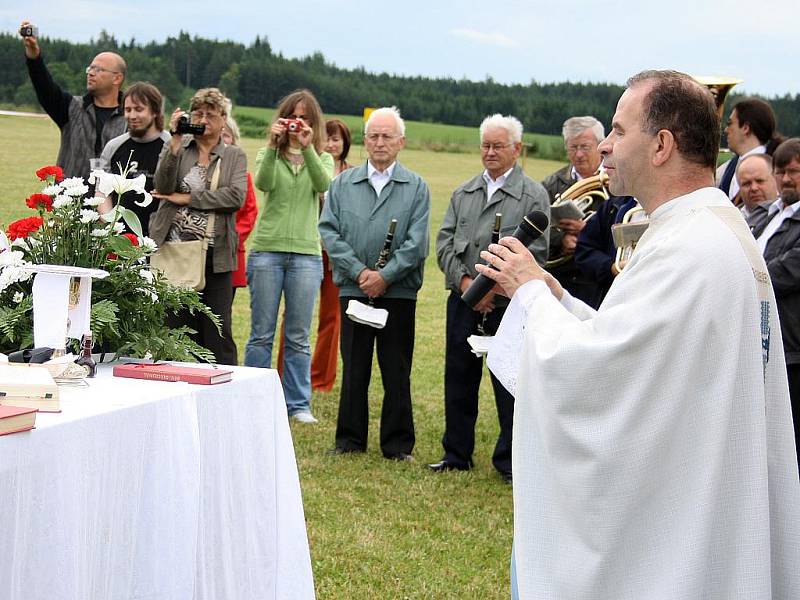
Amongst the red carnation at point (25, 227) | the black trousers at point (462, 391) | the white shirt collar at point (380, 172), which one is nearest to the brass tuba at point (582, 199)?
the black trousers at point (462, 391)

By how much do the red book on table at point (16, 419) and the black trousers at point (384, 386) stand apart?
466 centimetres

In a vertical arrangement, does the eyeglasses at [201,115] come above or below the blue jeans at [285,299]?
above

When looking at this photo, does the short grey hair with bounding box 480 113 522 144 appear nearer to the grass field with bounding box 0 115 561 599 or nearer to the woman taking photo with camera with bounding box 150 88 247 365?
the woman taking photo with camera with bounding box 150 88 247 365

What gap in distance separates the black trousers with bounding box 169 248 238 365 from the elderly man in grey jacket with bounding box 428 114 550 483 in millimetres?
1602

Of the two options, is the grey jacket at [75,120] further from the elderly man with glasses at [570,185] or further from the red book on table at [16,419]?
the red book on table at [16,419]

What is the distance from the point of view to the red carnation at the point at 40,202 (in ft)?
13.9

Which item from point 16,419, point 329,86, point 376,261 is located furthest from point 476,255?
point 329,86

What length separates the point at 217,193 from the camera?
722cm

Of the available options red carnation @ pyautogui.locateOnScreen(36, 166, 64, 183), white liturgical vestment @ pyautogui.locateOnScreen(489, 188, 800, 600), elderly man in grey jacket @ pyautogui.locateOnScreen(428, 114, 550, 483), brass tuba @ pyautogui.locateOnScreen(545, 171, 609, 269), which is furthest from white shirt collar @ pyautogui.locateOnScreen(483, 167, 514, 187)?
white liturgical vestment @ pyautogui.locateOnScreen(489, 188, 800, 600)

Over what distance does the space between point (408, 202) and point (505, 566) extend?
2.88 m

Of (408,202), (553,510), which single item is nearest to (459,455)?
(408,202)

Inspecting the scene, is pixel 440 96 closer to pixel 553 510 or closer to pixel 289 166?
pixel 289 166

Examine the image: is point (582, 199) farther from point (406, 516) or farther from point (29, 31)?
point (29, 31)

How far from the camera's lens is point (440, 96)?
63219mm
